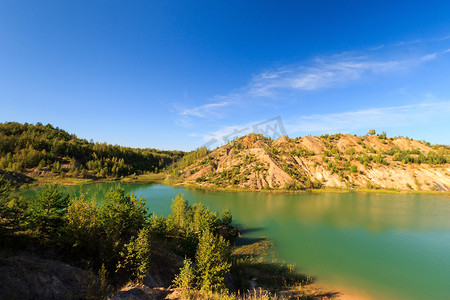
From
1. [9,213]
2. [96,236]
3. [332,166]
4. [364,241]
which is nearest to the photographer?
[9,213]

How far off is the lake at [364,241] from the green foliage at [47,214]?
4638 mm

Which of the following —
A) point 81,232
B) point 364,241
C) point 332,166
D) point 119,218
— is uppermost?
point 332,166

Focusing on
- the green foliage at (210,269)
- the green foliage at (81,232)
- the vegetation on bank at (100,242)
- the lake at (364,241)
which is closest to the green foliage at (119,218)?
the vegetation on bank at (100,242)

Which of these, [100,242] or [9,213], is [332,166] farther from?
[9,213]

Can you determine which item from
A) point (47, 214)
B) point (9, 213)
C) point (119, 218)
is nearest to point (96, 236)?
point (119, 218)

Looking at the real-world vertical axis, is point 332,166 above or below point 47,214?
above

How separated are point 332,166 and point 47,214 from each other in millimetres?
115060

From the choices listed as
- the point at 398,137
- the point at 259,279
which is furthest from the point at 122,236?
the point at 398,137

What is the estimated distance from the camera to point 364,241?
112 ft

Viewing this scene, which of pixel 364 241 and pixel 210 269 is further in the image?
pixel 364 241

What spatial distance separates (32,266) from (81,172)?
122 metres

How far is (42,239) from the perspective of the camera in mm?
13492

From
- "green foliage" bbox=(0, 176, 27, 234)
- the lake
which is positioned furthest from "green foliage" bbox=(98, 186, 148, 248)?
"green foliage" bbox=(0, 176, 27, 234)

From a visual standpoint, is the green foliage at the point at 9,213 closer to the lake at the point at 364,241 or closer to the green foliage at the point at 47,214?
the green foliage at the point at 47,214
